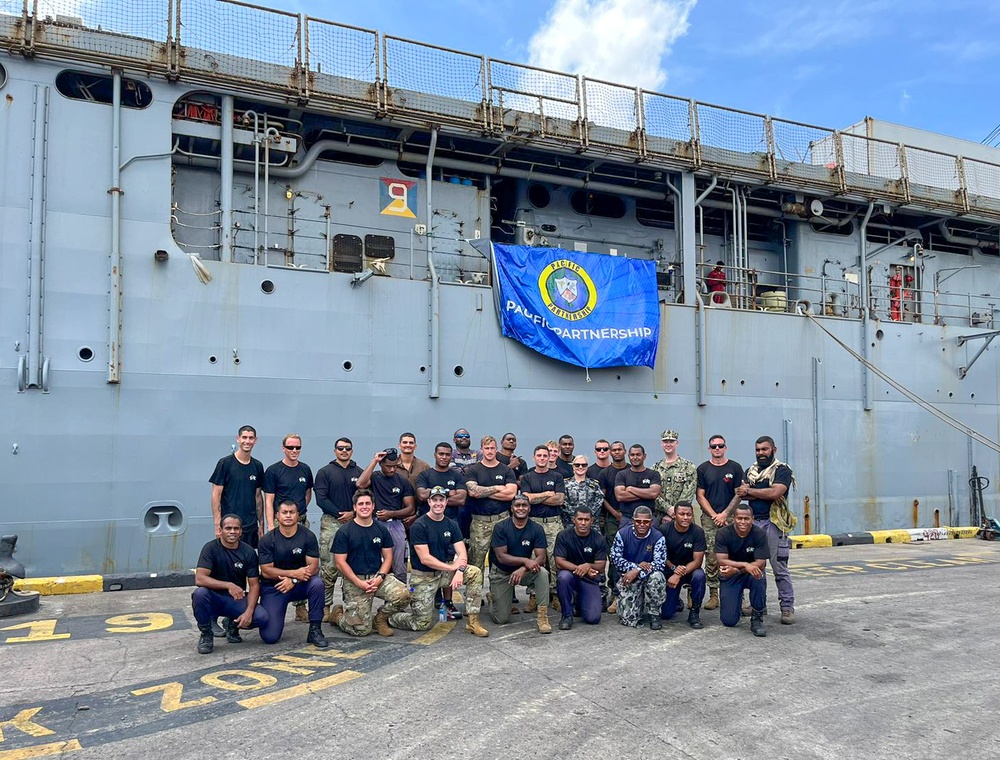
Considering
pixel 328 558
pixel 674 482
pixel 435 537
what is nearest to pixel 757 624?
pixel 674 482

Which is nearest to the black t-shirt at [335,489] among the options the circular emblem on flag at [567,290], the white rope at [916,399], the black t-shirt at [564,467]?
the black t-shirt at [564,467]

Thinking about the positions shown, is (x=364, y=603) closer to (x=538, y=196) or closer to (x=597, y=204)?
(x=538, y=196)

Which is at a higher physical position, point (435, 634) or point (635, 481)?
point (635, 481)

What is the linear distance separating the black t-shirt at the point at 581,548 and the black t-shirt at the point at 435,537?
95 cm

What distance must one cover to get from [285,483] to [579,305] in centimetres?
600

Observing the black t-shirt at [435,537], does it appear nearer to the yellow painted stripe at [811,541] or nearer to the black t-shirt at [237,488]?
the black t-shirt at [237,488]

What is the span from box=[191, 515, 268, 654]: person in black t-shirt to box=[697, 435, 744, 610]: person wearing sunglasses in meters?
4.22

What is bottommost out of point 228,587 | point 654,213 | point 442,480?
point 228,587

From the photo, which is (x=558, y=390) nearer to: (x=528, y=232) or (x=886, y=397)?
(x=528, y=232)

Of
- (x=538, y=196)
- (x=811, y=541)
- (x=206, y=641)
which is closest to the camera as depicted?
(x=206, y=641)

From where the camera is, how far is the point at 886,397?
14.4m

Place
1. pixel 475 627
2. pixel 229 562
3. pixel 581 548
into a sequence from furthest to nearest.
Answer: pixel 581 548
pixel 475 627
pixel 229 562

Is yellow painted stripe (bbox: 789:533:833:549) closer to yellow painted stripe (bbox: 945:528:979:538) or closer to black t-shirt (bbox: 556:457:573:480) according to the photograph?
yellow painted stripe (bbox: 945:528:979:538)

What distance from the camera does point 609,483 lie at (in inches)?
328
